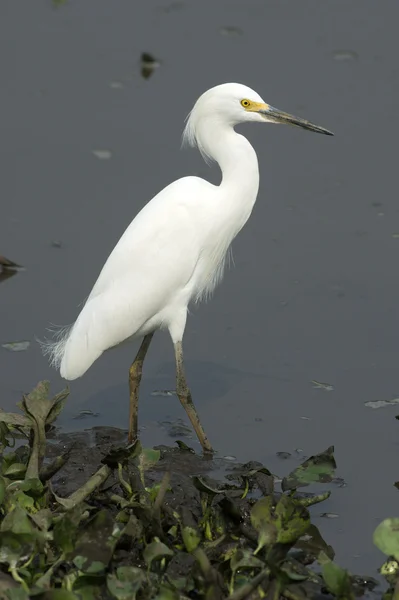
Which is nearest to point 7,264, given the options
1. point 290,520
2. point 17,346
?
point 17,346

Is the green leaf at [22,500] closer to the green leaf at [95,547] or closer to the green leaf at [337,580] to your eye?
the green leaf at [95,547]

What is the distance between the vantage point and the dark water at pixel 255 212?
21.0ft

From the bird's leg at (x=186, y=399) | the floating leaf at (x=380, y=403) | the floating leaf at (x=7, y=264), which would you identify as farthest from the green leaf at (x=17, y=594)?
the floating leaf at (x=7, y=264)

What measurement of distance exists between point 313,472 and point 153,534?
100 centimetres

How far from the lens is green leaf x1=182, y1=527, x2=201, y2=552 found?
4547 millimetres

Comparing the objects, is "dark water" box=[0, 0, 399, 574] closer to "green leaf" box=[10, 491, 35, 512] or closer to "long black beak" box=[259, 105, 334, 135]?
"green leaf" box=[10, 491, 35, 512]

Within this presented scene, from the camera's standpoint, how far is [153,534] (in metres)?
4.70

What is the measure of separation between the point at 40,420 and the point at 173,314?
4.56 ft

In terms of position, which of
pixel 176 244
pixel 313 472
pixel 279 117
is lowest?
pixel 313 472

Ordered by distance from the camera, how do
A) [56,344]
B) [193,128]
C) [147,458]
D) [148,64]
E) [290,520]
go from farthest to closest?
[148,64] → [56,344] → [193,128] → [147,458] → [290,520]

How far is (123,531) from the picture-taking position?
4.48 m

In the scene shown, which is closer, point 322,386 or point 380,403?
point 380,403

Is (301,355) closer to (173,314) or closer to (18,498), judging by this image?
(173,314)

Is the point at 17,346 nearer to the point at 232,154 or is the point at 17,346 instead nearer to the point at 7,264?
the point at 7,264
